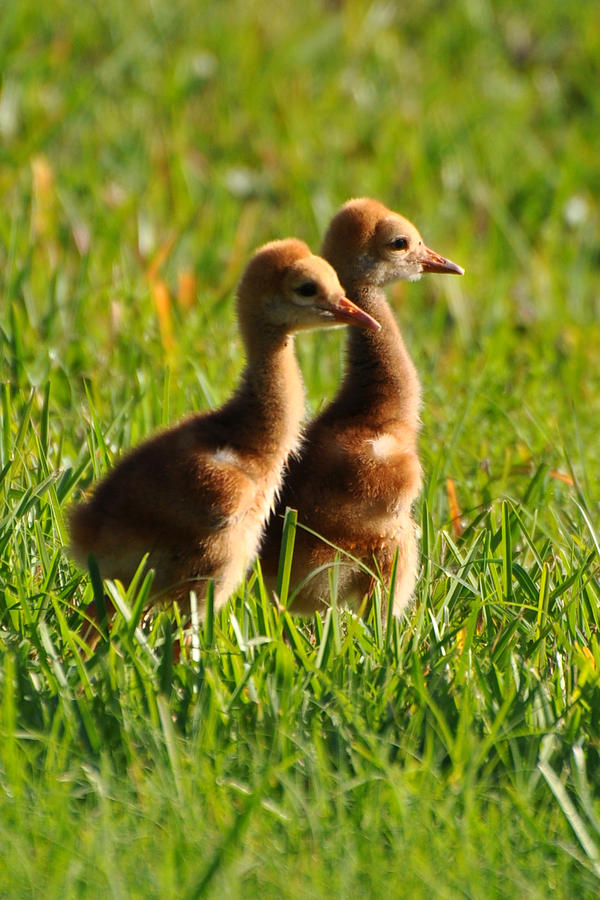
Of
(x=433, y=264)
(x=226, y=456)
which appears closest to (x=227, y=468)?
(x=226, y=456)

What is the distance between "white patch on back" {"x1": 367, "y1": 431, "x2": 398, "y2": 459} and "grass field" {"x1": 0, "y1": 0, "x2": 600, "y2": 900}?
33 centimetres

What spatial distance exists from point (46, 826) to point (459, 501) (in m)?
2.15

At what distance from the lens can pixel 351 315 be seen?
3.46 m

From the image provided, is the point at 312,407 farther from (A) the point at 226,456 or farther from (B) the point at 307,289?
(A) the point at 226,456

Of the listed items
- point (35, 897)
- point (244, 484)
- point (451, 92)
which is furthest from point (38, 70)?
point (35, 897)

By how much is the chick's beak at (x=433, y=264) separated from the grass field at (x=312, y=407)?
0.63 metres

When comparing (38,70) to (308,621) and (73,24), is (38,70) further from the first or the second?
(308,621)

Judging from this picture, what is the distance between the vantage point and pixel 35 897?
2.31 metres

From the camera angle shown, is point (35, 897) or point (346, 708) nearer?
point (35, 897)

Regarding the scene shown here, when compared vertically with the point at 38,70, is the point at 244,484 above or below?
below

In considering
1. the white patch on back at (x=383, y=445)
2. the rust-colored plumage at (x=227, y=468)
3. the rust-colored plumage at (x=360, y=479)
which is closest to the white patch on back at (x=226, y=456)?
the rust-colored plumage at (x=227, y=468)

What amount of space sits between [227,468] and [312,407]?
1.70 m

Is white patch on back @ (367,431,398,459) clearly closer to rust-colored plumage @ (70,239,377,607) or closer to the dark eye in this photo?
rust-colored plumage @ (70,239,377,607)

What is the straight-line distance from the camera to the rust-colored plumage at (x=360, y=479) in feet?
11.4
